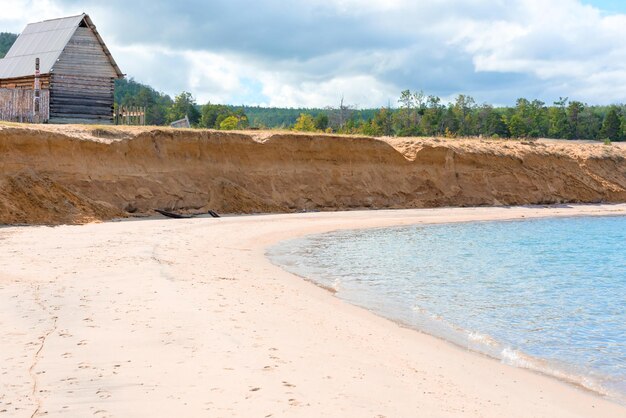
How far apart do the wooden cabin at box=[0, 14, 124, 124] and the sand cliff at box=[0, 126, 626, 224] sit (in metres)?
7.52

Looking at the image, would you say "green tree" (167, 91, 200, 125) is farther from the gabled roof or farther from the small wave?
the small wave

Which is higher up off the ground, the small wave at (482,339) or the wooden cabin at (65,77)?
the wooden cabin at (65,77)

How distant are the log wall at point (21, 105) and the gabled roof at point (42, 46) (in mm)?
1307

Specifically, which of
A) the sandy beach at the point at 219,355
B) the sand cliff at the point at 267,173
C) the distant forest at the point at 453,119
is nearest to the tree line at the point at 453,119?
the distant forest at the point at 453,119

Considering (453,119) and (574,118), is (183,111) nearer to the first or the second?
(453,119)

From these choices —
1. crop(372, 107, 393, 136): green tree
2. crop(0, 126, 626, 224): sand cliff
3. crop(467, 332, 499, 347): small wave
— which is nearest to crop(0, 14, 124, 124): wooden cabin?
crop(0, 126, 626, 224): sand cliff

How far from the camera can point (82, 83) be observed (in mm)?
31031

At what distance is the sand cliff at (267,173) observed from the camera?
20.8 metres

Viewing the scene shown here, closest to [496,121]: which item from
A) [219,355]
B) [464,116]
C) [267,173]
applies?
[464,116]

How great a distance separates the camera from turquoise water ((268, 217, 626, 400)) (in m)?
8.66

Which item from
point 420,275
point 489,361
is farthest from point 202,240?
point 489,361

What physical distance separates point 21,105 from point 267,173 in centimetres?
1074

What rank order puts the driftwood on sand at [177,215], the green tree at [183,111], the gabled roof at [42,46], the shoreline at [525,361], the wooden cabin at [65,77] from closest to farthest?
the shoreline at [525,361] → the driftwood on sand at [177,215] → the wooden cabin at [65,77] → the gabled roof at [42,46] → the green tree at [183,111]

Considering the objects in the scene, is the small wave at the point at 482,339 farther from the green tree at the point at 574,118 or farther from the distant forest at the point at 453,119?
the green tree at the point at 574,118
